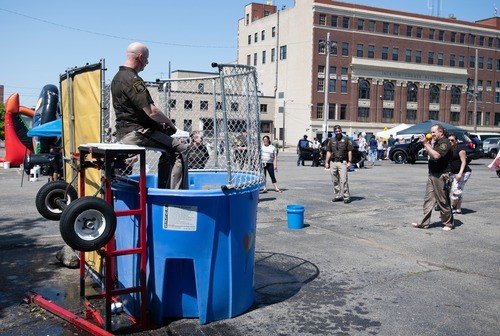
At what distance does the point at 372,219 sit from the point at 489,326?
18.7 feet

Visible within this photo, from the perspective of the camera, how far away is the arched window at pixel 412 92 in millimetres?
68562

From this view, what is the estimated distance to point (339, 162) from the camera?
499 inches

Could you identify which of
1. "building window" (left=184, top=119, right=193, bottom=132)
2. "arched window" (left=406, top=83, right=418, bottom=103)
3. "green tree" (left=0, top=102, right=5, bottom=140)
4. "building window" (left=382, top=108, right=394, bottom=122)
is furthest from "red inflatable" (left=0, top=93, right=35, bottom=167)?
"arched window" (left=406, top=83, right=418, bottom=103)

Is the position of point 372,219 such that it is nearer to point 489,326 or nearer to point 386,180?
point 489,326

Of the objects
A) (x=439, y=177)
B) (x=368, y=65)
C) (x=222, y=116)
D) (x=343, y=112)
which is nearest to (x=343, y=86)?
(x=343, y=112)

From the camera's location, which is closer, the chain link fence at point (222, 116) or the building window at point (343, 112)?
the chain link fence at point (222, 116)

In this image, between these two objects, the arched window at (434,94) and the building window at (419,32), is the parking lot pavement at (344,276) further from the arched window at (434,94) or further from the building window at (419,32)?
the arched window at (434,94)

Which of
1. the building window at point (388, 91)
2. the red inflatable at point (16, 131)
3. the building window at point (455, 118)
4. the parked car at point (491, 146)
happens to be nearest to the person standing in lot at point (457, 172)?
the red inflatable at point (16, 131)

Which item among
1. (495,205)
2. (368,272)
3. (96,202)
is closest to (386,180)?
(495,205)

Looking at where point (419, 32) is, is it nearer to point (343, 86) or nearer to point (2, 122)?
point (343, 86)

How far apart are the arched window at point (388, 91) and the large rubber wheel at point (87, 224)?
6684 centimetres

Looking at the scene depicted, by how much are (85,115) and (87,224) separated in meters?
2.09

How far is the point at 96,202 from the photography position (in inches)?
154

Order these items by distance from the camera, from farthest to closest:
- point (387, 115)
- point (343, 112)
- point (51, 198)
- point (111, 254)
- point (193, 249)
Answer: point (387, 115) → point (343, 112) → point (51, 198) → point (193, 249) → point (111, 254)
